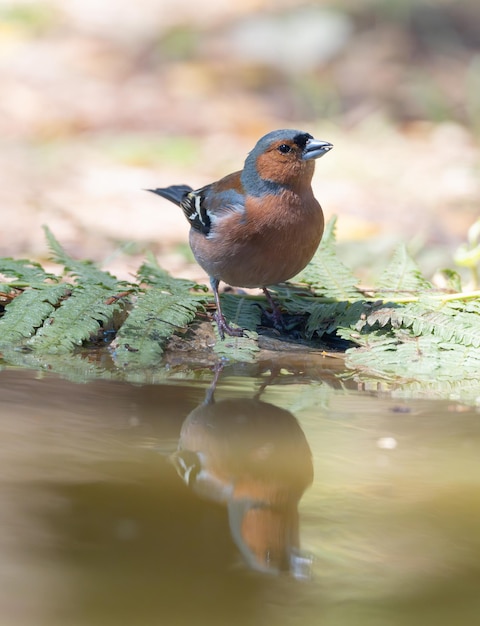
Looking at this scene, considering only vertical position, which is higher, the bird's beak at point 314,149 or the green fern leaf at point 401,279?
the bird's beak at point 314,149

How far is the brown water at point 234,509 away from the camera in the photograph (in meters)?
1.73

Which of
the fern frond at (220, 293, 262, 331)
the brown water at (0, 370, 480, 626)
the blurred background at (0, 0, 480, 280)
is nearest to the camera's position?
the brown water at (0, 370, 480, 626)

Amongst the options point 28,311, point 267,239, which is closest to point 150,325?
point 28,311

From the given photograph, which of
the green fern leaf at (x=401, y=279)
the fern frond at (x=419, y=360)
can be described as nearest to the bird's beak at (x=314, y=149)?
the green fern leaf at (x=401, y=279)

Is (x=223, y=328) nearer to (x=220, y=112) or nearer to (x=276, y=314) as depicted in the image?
(x=276, y=314)

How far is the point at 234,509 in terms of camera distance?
2145mm

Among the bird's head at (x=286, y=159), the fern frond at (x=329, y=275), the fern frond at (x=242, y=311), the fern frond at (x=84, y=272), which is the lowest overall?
the fern frond at (x=242, y=311)

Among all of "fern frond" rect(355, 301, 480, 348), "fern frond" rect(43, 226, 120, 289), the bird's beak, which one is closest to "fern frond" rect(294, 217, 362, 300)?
"fern frond" rect(355, 301, 480, 348)

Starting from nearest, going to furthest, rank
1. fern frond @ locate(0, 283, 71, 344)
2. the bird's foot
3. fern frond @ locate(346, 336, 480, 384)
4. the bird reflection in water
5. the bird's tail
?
the bird reflection in water < fern frond @ locate(346, 336, 480, 384) < fern frond @ locate(0, 283, 71, 344) < the bird's foot < the bird's tail

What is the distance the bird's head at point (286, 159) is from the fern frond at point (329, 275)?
34 cm

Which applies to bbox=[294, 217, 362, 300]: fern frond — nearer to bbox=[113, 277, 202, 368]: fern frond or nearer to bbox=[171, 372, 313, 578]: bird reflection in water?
bbox=[113, 277, 202, 368]: fern frond

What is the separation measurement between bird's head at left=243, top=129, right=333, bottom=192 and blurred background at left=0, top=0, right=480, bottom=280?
3.43ft

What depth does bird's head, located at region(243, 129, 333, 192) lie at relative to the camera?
4.14m

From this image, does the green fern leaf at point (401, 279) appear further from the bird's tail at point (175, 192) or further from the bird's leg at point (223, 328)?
the bird's tail at point (175, 192)
